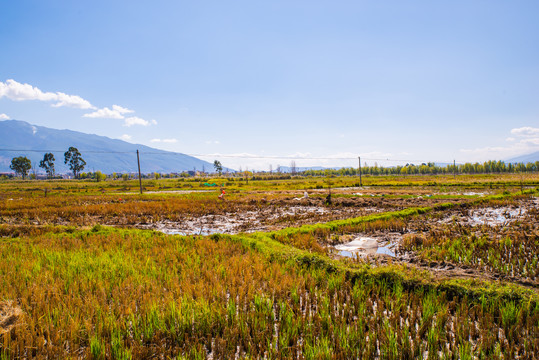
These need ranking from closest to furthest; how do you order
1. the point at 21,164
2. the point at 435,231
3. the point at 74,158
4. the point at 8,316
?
the point at 8,316 → the point at 435,231 → the point at 21,164 → the point at 74,158

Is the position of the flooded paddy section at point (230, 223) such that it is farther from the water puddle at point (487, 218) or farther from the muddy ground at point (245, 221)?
the water puddle at point (487, 218)

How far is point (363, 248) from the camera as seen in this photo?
8.04 meters

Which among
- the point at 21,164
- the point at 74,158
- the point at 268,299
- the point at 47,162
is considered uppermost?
the point at 74,158

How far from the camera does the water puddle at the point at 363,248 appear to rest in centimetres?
743

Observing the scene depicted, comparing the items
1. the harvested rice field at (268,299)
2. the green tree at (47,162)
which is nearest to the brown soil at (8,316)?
the harvested rice field at (268,299)

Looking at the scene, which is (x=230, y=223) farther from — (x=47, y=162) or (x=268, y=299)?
(x=47, y=162)

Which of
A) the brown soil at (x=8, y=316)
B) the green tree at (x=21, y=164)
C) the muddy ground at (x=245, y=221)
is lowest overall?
the muddy ground at (x=245, y=221)

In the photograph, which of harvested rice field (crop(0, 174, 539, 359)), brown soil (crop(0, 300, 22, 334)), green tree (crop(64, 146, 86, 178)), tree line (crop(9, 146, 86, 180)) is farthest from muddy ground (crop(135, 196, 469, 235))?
green tree (crop(64, 146, 86, 178))

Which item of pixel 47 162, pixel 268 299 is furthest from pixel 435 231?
pixel 47 162

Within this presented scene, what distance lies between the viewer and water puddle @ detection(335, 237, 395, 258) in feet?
24.4

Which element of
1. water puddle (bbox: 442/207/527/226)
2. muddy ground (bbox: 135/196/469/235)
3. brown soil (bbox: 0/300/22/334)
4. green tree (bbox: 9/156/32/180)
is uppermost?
green tree (bbox: 9/156/32/180)

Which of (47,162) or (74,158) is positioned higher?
(74,158)

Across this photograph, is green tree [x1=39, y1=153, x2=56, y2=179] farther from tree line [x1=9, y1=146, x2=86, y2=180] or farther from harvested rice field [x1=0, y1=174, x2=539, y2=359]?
harvested rice field [x1=0, y1=174, x2=539, y2=359]

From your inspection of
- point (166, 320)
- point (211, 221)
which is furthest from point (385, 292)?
point (211, 221)
